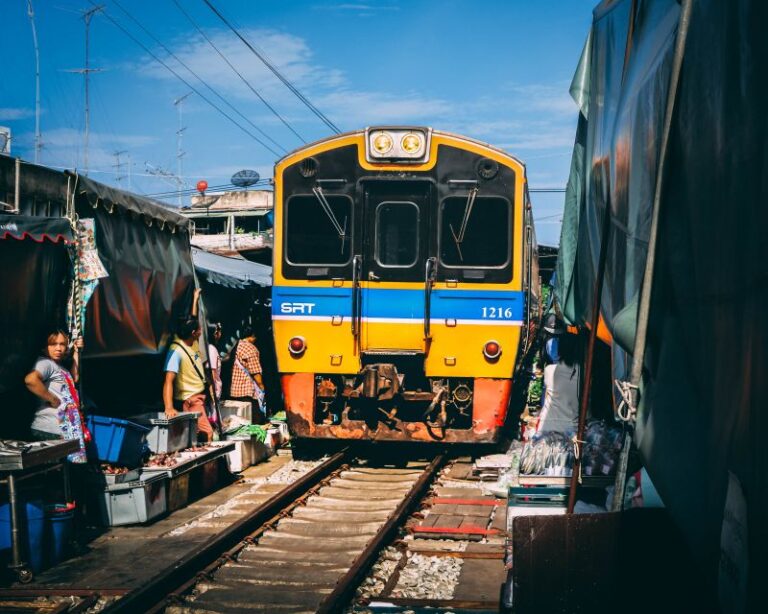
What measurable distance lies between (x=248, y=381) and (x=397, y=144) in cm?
462

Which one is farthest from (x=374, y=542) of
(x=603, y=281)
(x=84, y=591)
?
(x=603, y=281)

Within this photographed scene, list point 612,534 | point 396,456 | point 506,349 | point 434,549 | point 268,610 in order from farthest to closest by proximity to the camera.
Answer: point 396,456 < point 506,349 < point 434,549 < point 268,610 < point 612,534

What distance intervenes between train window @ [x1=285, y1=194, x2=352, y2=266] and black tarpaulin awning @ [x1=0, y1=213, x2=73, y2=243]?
9.56 ft

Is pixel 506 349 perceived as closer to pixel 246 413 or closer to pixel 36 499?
pixel 246 413

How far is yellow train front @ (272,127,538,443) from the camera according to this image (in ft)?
31.3

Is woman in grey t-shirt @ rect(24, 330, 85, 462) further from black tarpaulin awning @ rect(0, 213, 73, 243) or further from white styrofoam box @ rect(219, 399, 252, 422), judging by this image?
white styrofoam box @ rect(219, 399, 252, 422)

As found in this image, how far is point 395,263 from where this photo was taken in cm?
970

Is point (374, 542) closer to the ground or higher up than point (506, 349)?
closer to the ground

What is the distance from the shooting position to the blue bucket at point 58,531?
6.25 m

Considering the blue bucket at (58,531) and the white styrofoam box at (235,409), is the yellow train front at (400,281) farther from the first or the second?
the blue bucket at (58,531)

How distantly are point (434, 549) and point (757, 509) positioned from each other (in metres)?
4.85

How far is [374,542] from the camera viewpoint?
6.46 metres

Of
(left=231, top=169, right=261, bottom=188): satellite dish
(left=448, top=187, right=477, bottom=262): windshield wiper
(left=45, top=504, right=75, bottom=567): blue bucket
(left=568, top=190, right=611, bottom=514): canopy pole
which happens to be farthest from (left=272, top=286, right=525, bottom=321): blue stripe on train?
(left=231, top=169, right=261, bottom=188): satellite dish

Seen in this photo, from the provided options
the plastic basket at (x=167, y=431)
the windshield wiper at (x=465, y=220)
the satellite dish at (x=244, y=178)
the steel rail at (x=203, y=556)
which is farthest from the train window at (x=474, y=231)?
the satellite dish at (x=244, y=178)
